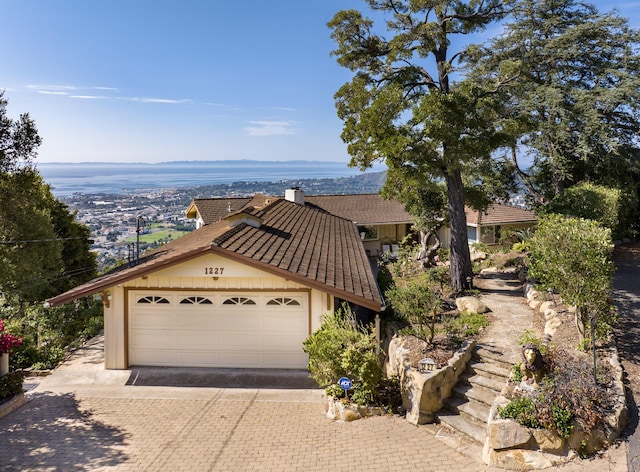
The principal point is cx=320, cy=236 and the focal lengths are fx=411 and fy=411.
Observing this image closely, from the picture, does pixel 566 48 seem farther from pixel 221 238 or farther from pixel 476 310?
pixel 221 238

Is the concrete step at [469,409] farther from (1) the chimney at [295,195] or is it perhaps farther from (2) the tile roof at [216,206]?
(2) the tile roof at [216,206]

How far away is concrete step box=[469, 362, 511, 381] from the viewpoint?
28.0 feet

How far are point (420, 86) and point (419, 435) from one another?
37.0 ft

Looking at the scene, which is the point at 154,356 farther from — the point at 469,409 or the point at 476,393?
the point at 476,393

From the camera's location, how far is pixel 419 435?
302 inches

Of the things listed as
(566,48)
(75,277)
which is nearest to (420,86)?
(566,48)

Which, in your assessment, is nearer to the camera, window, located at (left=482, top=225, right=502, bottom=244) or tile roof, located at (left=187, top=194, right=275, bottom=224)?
window, located at (left=482, top=225, right=502, bottom=244)

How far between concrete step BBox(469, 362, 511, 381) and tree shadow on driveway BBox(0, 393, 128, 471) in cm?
714

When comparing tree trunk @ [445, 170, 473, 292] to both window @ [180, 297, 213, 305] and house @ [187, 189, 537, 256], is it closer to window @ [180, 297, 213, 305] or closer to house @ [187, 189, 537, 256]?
window @ [180, 297, 213, 305]

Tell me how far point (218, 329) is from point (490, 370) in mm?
6812

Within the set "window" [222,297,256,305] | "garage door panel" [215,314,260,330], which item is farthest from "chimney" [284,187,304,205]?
"garage door panel" [215,314,260,330]

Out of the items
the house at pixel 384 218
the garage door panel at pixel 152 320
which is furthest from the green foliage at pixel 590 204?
the garage door panel at pixel 152 320

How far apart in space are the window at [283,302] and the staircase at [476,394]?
174 inches

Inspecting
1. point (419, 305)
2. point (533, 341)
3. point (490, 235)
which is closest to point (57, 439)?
point (419, 305)
